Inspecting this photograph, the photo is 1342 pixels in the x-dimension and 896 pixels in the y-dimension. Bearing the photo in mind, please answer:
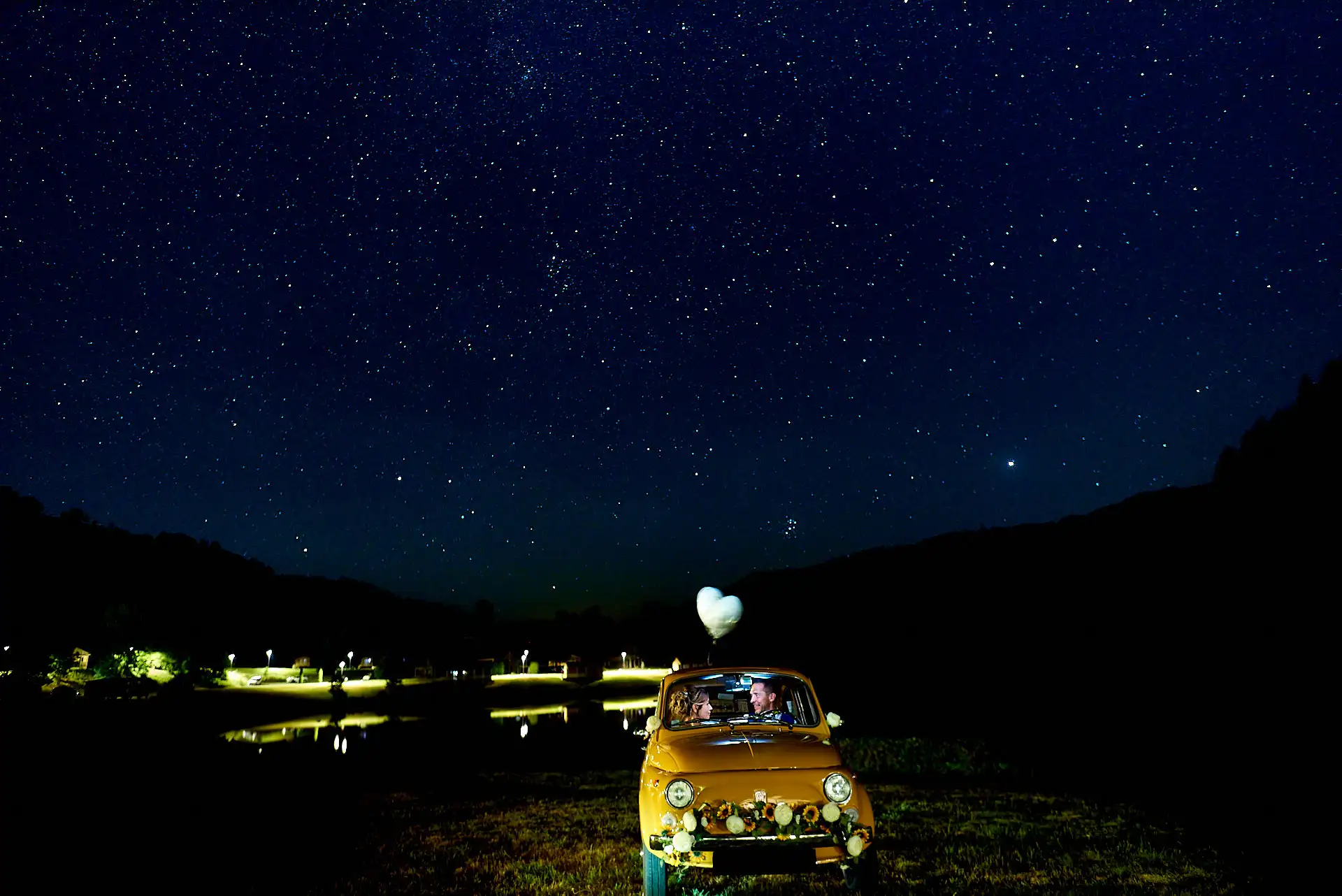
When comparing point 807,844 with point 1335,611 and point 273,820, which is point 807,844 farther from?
point 1335,611

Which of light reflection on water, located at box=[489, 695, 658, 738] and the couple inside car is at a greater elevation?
the couple inside car

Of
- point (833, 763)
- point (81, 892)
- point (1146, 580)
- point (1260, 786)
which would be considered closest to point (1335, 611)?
point (1146, 580)

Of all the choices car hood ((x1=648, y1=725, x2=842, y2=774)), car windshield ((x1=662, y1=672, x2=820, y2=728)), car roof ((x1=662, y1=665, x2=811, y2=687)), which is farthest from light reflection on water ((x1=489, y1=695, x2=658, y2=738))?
car hood ((x1=648, y1=725, x2=842, y2=774))

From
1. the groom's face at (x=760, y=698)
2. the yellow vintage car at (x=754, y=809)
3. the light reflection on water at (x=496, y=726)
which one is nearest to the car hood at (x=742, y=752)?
the yellow vintage car at (x=754, y=809)

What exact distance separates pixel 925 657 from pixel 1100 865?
60426 millimetres

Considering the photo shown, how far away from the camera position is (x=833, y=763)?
692 centimetres

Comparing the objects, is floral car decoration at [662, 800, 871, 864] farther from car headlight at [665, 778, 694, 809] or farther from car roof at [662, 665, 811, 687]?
car roof at [662, 665, 811, 687]

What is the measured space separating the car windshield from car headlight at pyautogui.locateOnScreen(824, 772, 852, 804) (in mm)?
1362

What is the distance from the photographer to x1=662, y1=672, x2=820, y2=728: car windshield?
8266mm

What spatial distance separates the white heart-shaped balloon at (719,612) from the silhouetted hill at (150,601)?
37745 mm

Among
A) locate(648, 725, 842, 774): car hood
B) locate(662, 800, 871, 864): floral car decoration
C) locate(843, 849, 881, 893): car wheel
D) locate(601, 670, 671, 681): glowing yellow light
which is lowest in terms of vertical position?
locate(601, 670, 671, 681): glowing yellow light

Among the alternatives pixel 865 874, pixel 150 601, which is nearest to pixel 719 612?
pixel 865 874

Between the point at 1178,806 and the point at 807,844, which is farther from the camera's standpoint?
the point at 1178,806

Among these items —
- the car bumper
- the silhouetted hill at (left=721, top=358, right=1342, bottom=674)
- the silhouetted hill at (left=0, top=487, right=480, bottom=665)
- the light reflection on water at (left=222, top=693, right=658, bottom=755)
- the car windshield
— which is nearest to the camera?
the car bumper
